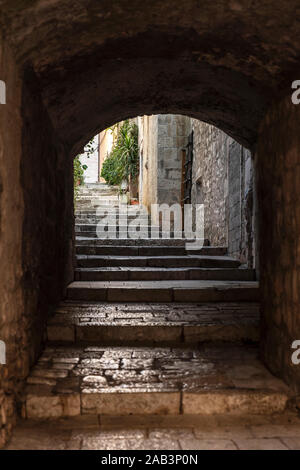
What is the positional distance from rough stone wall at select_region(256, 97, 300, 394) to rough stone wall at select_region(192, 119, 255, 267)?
2.67 metres

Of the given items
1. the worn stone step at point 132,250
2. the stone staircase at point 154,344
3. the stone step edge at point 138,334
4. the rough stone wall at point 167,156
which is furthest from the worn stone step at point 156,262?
the rough stone wall at point 167,156

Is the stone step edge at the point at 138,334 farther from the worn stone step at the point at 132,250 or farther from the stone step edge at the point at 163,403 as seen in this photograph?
the worn stone step at the point at 132,250

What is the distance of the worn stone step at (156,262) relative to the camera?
6.54 metres

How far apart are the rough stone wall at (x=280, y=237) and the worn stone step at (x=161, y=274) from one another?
7.96 ft

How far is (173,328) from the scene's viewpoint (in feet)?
13.0

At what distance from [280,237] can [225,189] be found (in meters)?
4.75

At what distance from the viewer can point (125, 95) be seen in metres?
4.23

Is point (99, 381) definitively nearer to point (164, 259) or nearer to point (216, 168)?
point (164, 259)

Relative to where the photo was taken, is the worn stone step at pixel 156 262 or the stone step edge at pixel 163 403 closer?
the stone step edge at pixel 163 403

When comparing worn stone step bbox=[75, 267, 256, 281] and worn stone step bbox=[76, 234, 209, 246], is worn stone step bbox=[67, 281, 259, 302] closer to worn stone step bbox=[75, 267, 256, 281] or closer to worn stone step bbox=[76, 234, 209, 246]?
worn stone step bbox=[75, 267, 256, 281]

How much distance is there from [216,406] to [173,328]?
116cm

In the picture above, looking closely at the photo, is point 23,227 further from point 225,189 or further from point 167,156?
point 167,156

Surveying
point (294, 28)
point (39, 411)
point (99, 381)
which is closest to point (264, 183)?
point (294, 28)

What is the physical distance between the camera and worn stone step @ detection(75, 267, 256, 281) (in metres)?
6.01
